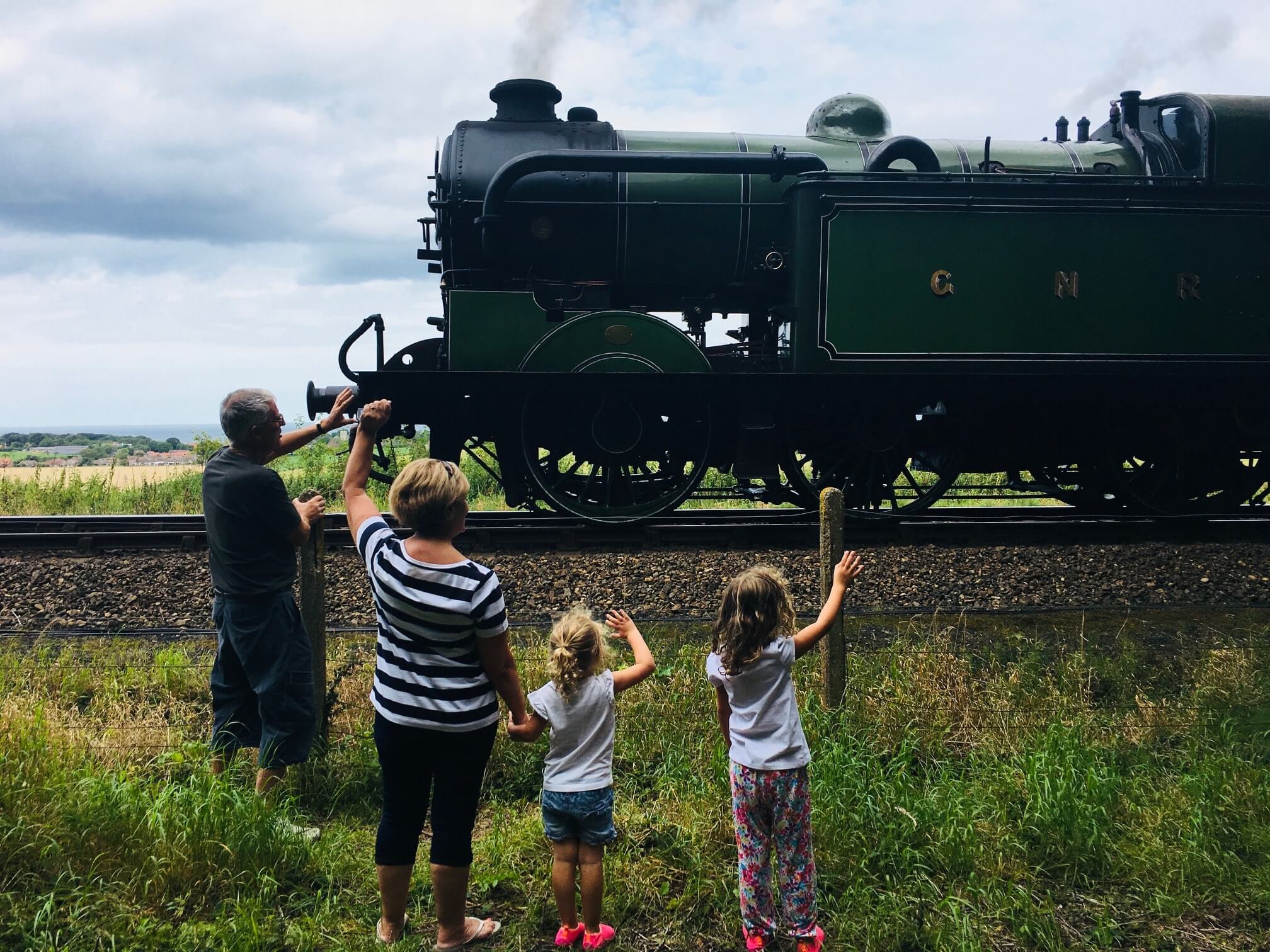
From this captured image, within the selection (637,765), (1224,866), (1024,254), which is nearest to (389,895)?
(637,765)

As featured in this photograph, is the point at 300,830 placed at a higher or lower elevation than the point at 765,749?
lower

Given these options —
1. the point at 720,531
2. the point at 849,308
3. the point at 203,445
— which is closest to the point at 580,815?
the point at 720,531

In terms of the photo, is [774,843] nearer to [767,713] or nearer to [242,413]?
[767,713]

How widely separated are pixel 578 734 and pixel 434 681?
1.43 feet

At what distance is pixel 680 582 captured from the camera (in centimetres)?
610

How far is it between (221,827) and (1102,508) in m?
7.78

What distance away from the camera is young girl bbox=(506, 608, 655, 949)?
2.56 meters

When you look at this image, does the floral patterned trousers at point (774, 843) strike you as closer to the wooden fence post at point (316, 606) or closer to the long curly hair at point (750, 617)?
the long curly hair at point (750, 617)

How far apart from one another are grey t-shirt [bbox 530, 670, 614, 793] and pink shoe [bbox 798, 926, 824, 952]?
739 millimetres

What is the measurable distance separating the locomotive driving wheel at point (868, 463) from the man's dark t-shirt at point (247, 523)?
16.8ft

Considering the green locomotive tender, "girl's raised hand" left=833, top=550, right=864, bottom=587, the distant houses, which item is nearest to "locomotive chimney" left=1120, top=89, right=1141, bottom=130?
the green locomotive tender

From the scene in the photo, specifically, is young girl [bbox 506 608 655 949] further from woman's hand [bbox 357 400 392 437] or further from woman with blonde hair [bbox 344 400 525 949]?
woman's hand [bbox 357 400 392 437]

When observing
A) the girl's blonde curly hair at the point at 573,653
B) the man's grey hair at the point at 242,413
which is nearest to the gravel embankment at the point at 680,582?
the man's grey hair at the point at 242,413

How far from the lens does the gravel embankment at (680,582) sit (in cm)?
577
